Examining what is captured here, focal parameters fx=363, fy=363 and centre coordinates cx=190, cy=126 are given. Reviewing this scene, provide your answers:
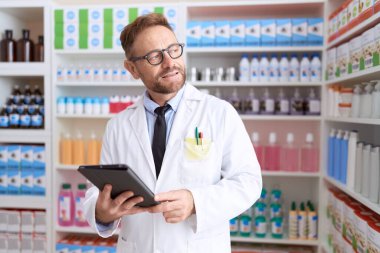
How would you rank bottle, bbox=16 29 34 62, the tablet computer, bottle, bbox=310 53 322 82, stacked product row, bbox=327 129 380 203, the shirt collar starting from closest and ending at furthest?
the tablet computer < the shirt collar < stacked product row, bbox=327 129 380 203 < bottle, bbox=310 53 322 82 < bottle, bbox=16 29 34 62

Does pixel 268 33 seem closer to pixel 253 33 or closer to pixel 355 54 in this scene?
pixel 253 33

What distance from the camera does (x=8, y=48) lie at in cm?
306

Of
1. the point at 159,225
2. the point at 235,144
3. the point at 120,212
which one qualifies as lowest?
the point at 159,225

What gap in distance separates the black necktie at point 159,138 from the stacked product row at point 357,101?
1.04m

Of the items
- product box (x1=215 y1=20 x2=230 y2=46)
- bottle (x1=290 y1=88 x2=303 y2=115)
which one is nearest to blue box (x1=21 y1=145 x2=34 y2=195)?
product box (x1=215 y1=20 x2=230 y2=46)

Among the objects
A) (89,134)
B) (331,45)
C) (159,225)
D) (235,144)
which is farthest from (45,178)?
(331,45)

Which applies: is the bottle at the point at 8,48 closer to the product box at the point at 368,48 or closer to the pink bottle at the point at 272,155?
the pink bottle at the point at 272,155

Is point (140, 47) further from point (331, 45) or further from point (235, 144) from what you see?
point (331, 45)

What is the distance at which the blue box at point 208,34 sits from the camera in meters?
2.87

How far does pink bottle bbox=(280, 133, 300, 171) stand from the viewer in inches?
112

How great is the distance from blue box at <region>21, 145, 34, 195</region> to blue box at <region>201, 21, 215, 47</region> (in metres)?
1.69

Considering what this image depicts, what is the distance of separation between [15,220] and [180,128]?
2.26 metres

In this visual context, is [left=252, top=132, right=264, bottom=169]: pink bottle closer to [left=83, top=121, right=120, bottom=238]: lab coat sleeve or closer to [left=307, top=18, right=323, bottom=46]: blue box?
[left=307, top=18, right=323, bottom=46]: blue box

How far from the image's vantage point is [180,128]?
1538 mm
